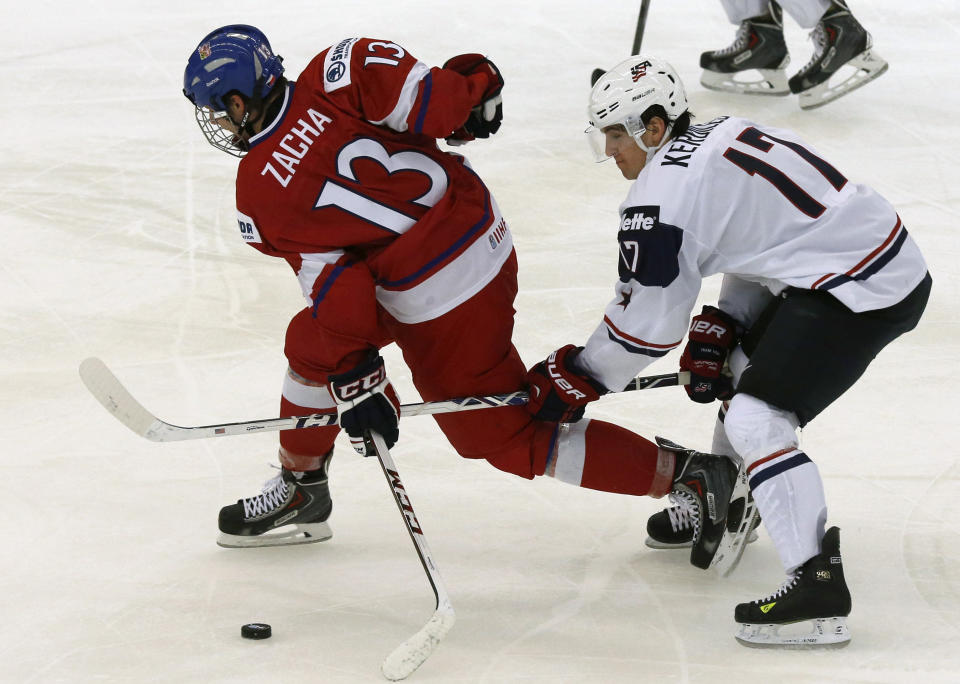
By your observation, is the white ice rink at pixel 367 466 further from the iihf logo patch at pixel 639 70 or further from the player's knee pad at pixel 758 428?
the iihf logo patch at pixel 639 70

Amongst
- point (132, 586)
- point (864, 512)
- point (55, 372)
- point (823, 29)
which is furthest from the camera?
point (823, 29)

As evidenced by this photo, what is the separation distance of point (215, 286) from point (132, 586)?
1.76m

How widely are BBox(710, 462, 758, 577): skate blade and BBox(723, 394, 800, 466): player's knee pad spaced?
301 mm

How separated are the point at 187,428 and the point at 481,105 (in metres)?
0.91

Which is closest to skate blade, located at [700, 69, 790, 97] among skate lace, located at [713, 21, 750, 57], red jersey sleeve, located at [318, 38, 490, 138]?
skate lace, located at [713, 21, 750, 57]

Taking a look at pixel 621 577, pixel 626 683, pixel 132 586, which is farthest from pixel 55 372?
pixel 626 683

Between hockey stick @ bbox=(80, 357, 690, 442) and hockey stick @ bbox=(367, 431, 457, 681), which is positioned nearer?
hockey stick @ bbox=(367, 431, 457, 681)

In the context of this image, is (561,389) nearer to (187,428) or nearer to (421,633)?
(421,633)

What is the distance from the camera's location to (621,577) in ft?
7.99

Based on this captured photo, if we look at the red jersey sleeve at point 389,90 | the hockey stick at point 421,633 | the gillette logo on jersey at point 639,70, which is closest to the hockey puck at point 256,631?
the hockey stick at point 421,633

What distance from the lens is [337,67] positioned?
2277 mm

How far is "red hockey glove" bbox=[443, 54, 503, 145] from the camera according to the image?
7.98ft

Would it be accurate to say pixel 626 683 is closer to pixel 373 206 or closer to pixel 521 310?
pixel 373 206

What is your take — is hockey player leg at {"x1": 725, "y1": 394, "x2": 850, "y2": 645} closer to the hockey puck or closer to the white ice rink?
the white ice rink
